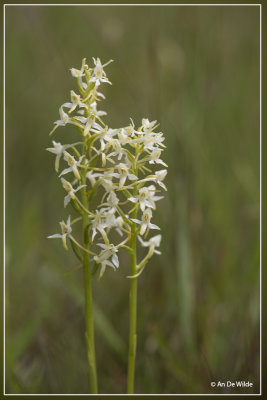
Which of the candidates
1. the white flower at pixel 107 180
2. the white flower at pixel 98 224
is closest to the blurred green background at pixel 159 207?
the white flower at pixel 98 224

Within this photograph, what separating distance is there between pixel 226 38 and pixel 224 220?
1856mm

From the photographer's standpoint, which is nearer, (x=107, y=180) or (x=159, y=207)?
(x=107, y=180)

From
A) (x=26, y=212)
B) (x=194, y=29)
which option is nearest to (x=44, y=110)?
(x=26, y=212)

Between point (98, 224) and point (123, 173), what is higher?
point (123, 173)

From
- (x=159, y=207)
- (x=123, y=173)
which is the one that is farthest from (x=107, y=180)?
(x=159, y=207)

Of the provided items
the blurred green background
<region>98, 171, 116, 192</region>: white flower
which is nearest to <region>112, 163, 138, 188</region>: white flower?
<region>98, 171, 116, 192</region>: white flower

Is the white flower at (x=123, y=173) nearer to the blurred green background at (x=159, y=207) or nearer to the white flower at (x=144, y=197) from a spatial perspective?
the white flower at (x=144, y=197)

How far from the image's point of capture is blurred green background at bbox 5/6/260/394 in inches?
96.7

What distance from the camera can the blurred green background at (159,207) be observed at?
2455mm

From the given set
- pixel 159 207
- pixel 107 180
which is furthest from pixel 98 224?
pixel 159 207

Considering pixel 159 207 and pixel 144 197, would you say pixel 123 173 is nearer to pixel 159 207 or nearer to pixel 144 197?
pixel 144 197

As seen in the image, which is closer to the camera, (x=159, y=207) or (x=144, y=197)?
(x=144, y=197)

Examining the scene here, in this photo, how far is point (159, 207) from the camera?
129 inches

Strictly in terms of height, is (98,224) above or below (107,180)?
below
